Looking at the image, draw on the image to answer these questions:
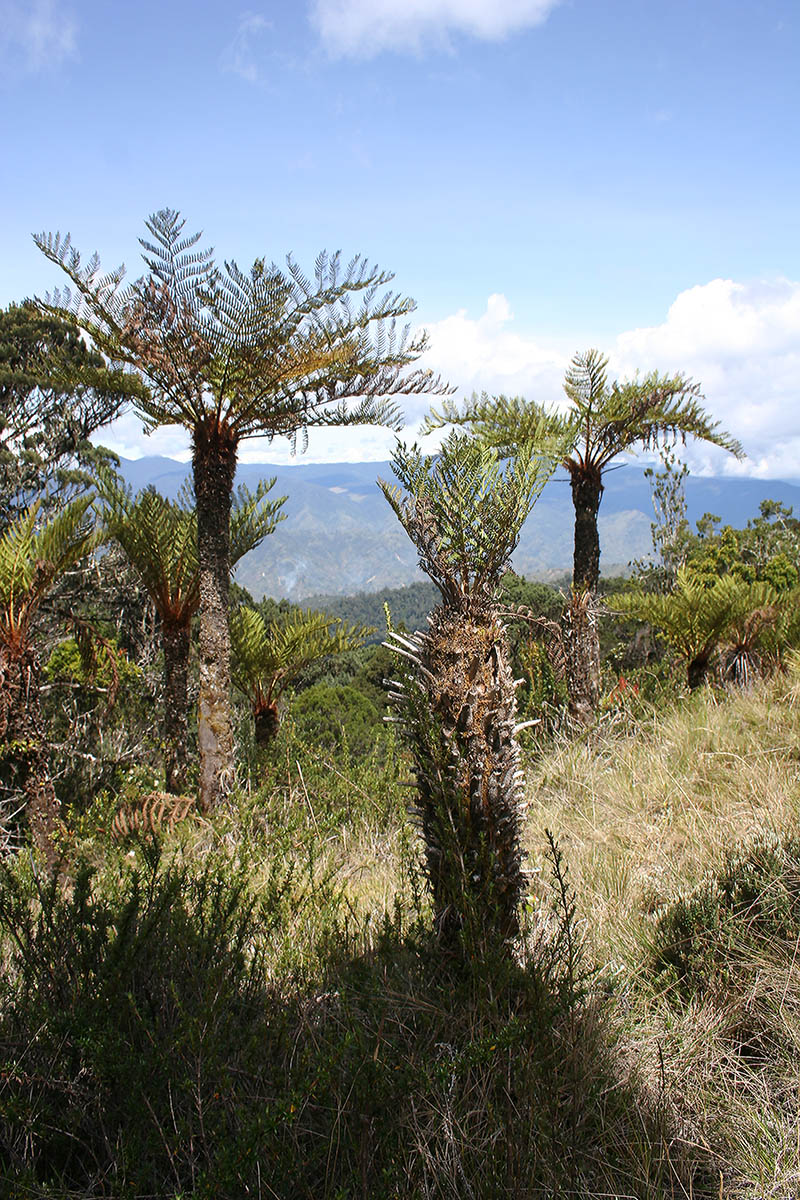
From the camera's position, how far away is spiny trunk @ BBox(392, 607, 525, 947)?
217cm

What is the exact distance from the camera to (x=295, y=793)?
15.9 feet

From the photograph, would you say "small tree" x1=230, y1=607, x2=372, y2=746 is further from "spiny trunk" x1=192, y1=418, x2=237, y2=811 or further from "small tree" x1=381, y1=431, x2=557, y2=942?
"small tree" x1=381, y1=431, x2=557, y2=942

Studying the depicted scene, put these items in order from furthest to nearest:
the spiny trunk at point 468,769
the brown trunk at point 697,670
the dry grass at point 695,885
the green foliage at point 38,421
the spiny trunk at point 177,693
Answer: the green foliage at point 38,421
the brown trunk at point 697,670
the spiny trunk at point 177,693
the spiny trunk at point 468,769
the dry grass at point 695,885

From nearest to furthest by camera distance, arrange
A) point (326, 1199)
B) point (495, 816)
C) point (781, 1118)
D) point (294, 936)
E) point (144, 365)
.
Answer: point (326, 1199)
point (781, 1118)
point (495, 816)
point (294, 936)
point (144, 365)

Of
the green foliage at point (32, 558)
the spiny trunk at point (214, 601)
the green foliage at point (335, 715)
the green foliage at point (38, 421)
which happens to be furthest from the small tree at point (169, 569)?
the green foliage at point (38, 421)

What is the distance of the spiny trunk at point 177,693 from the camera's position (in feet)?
19.1

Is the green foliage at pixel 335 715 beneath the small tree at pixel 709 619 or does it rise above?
beneath

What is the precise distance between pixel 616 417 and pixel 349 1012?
6.14 m

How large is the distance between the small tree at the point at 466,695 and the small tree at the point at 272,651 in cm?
434

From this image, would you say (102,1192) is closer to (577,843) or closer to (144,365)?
(577,843)

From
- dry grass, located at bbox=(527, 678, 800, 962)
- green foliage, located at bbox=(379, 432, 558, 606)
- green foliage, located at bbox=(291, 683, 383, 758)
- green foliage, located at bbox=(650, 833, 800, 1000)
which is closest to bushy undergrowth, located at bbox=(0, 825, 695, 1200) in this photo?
green foliage, located at bbox=(650, 833, 800, 1000)

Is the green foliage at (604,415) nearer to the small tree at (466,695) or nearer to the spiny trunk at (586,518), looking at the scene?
the spiny trunk at (586,518)

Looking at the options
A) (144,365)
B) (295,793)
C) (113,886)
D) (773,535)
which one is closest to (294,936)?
(113,886)

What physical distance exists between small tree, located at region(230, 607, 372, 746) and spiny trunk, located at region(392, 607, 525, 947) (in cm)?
448
